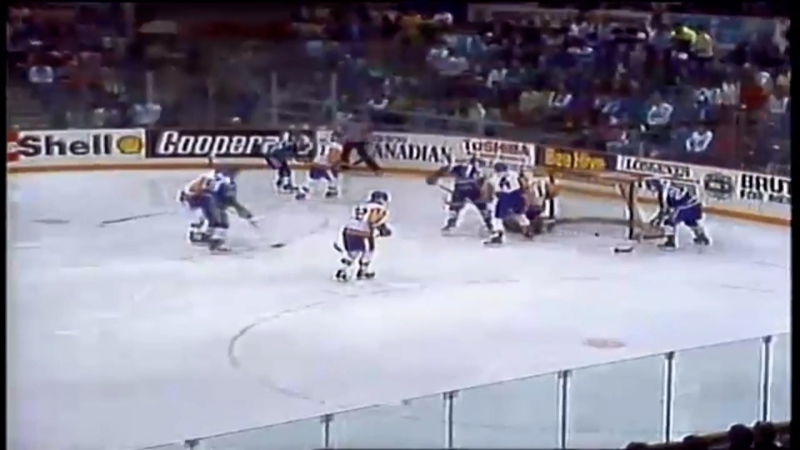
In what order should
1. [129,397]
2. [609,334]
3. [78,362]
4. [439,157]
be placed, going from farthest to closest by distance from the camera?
[439,157] < [609,334] < [78,362] < [129,397]

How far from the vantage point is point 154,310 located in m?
3.94

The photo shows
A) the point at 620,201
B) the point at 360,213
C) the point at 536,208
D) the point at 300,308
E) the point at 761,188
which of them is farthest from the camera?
the point at 620,201

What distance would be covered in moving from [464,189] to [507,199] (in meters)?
0.27

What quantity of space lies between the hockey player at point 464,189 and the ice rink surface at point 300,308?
0.06 metres

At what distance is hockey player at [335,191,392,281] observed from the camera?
4.45 m

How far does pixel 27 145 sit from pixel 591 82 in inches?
77.6

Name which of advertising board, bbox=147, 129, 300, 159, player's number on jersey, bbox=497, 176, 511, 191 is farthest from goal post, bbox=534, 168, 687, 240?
advertising board, bbox=147, 129, 300, 159

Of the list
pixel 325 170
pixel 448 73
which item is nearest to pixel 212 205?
pixel 325 170

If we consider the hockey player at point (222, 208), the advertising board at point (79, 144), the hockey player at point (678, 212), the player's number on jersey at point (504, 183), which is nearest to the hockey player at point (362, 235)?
the hockey player at point (222, 208)

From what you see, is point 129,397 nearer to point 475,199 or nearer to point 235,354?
point 235,354

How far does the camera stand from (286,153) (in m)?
5.52

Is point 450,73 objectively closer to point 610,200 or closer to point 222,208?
point 610,200

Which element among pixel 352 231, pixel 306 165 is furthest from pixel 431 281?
pixel 306 165

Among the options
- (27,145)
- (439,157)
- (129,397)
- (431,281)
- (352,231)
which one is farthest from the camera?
(439,157)
